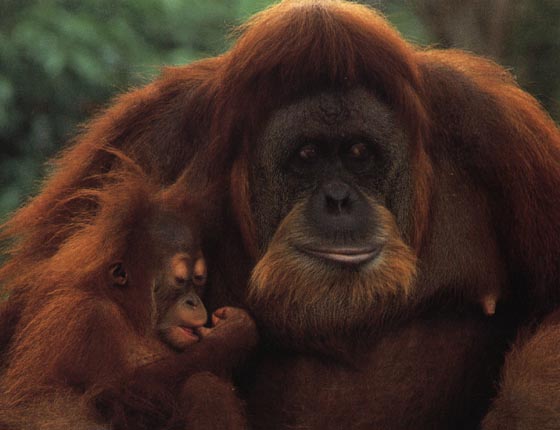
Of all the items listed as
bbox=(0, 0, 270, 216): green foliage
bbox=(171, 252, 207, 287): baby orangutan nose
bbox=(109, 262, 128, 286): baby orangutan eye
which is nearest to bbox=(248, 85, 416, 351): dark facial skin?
bbox=(171, 252, 207, 287): baby orangutan nose

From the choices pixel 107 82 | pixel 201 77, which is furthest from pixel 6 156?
pixel 201 77

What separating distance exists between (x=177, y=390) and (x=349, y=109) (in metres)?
0.93

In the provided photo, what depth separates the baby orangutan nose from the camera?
3.35 m

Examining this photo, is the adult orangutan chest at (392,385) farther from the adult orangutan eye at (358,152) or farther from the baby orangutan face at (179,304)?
the adult orangutan eye at (358,152)

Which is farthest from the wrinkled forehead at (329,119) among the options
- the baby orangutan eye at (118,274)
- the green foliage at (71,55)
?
the green foliage at (71,55)

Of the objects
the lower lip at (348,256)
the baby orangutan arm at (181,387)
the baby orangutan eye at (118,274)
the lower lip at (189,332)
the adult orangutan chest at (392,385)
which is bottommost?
the adult orangutan chest at (392,385)

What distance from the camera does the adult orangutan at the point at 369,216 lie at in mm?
3256

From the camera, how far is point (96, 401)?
3.11m

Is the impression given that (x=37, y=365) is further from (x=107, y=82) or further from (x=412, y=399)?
(x=107, y=82)

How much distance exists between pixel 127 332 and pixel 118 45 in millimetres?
2186

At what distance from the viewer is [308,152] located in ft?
10.8

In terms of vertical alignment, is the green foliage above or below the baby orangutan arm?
above

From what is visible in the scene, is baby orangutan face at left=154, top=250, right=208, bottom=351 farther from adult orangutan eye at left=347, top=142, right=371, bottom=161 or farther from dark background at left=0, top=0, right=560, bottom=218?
dark background at left=0, top=0, right=560, bottom=218

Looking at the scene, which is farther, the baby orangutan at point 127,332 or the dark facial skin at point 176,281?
the dark facial skin at point 176,281
